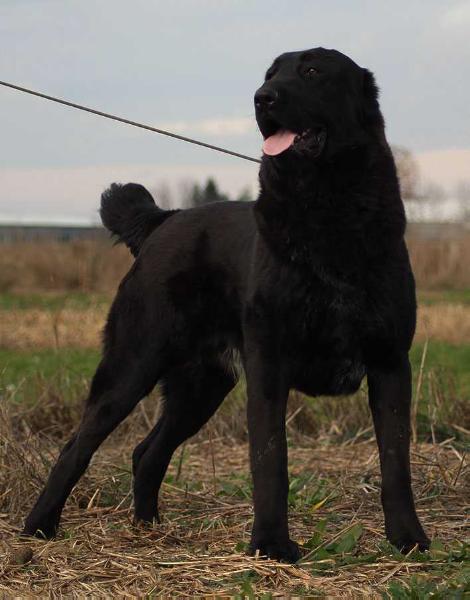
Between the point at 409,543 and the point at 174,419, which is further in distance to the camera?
the point at 174,419

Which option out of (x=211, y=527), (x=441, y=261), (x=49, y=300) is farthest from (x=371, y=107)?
(x=441, y=261)

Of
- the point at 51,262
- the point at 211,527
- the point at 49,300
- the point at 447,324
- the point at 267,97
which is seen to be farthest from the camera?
the point at 51,262

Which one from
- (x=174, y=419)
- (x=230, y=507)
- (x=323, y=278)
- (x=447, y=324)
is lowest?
(x=447, y=324)

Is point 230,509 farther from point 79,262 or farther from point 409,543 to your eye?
point 79,262

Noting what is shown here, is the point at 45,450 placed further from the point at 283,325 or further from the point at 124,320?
the point at 283,325

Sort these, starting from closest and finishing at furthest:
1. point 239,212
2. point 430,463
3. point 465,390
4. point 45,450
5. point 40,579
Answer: point 40,579 → point 239,212 → point 430,463 → point 45,450 → point 465,390

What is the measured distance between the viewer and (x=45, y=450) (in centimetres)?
551

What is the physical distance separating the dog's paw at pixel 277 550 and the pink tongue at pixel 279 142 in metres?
1.33

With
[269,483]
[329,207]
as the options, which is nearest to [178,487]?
[269,483]

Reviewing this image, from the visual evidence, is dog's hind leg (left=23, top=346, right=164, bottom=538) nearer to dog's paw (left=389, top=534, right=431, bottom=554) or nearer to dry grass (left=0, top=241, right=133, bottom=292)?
dog's paw (left=389, top=534, right=431, bottom=554)

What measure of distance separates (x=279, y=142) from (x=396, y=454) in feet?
3.87

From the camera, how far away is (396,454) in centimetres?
386

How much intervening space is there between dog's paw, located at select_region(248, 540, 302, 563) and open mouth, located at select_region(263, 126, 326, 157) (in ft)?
4.35

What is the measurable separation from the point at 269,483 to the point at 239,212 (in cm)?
121
